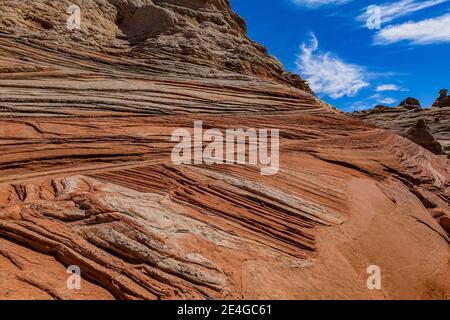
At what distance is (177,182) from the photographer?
387 inches

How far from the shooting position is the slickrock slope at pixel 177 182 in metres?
6.70

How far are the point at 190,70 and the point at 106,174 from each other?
894cm

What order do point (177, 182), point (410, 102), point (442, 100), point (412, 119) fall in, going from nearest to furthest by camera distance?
point (177, 182) < point (412, 119) < point (442, 100) < point (410, 102)

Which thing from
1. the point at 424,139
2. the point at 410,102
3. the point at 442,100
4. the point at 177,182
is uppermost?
the point at 410,102

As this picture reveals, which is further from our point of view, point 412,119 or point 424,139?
point 412,119

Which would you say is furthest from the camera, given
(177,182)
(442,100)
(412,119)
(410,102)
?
(410,102)

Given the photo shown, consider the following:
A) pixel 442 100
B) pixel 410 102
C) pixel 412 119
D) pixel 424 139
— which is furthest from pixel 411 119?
pixel 424 139

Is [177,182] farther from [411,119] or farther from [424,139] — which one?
[411,119]

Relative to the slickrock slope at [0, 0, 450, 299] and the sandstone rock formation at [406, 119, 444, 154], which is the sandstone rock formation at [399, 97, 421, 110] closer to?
the sandstone rock formation at [406, 119, 444, 154]

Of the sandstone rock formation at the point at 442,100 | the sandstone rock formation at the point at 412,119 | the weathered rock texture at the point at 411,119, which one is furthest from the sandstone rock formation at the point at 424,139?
the sandstone rock formation at the point at 442,100

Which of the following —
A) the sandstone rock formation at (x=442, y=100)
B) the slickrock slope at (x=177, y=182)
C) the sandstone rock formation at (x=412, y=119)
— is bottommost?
the slickrock slope at (x=177, y=182)

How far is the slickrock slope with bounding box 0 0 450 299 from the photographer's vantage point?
6.70 meters

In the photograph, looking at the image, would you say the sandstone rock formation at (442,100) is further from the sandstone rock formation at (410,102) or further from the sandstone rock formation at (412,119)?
the sandstone rock formation at (412,119)

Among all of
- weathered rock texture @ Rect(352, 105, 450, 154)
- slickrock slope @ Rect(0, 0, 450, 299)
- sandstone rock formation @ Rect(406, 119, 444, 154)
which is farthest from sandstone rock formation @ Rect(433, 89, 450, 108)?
slickrock slope @ Rect(0, 0, 450, 299)
